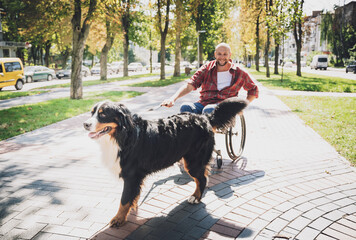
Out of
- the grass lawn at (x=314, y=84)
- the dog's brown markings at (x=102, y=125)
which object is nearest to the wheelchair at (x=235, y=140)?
the dog's brown markings at (x=102, y=125)

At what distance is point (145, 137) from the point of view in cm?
292

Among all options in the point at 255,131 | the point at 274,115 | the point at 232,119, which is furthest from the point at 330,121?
the point at 232,119

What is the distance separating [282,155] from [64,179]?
394 centimetres

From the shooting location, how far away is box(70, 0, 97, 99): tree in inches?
490

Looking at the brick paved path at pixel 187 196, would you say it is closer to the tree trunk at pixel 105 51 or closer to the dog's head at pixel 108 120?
the dog's head at pixel 108 120

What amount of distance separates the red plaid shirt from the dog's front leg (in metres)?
2.24

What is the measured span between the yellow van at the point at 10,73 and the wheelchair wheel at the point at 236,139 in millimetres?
19273

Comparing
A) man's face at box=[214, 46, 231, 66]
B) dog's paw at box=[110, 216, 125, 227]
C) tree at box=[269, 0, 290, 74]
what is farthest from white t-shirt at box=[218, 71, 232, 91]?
tree at box=[269, 0, 290, 74]

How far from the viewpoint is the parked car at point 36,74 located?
88.2ft

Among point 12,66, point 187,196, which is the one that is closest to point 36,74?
point 12,66

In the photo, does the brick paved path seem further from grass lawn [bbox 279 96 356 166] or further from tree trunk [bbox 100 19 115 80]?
tree trunk [bbox 100 19 115 80]

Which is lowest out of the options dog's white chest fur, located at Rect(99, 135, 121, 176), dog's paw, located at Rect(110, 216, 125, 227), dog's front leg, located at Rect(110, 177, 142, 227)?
dog's paw, located at Rect(110, 216, 125, 227)

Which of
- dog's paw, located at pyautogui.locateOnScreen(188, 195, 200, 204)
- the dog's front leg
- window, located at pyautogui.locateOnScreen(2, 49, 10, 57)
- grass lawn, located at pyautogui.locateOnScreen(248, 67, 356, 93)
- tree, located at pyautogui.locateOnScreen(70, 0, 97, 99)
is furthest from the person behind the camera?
window, located at pyautogui.locateOnScreen(2, 49, 10, 57)

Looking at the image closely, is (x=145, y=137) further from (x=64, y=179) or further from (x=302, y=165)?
(x=302, y=165)
